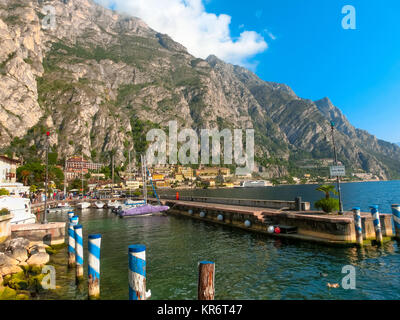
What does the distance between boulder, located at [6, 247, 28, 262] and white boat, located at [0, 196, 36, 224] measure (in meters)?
9.05

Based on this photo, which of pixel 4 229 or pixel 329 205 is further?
pixel 329 205

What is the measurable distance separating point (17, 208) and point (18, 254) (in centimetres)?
1206

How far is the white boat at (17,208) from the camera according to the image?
24.5m

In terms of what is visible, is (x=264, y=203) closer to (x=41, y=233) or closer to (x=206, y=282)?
(x=41, y=233)

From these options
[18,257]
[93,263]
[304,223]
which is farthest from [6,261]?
[304,223]

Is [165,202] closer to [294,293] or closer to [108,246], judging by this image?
[108,246]

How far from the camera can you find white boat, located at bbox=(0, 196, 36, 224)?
966 inches

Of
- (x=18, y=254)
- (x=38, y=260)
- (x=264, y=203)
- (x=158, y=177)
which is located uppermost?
(x=264, y=203)

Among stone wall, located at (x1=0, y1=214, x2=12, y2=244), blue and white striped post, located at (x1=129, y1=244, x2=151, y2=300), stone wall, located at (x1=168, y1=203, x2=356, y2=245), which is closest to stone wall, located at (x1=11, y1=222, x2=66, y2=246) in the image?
stone wall, located at (x1=0, y1=214, x2=12, y2=244)

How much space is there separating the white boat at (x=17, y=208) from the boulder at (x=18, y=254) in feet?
29.7

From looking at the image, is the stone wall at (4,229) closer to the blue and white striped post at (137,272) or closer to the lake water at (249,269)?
the lake water at (249,269)

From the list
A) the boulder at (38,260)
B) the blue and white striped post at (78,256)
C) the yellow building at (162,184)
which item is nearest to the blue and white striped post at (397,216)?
the blue and white striped post at (78,256)

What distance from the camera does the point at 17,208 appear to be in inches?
1048
